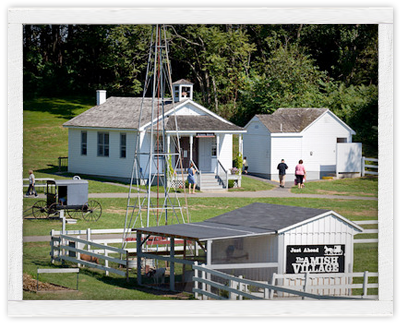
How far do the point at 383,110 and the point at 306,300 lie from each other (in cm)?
372

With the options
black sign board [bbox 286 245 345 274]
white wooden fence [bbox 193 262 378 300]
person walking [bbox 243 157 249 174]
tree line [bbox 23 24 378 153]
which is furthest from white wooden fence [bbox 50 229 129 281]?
person walking [bbox 243 157 249 174]

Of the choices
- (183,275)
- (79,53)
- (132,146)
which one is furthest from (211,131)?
(183,275)

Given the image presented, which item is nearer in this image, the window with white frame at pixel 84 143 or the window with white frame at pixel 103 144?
the window with white frame at pixel 103 144

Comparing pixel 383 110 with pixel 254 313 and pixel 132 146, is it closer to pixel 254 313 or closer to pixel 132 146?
pixel 254 313

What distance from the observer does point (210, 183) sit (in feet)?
120

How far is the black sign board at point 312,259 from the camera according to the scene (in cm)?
1688

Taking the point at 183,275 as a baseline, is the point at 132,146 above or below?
above

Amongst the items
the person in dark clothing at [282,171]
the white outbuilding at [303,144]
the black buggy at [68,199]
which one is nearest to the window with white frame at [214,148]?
the white outbuilding at [303,144]

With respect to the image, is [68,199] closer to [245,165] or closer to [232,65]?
[245,165]

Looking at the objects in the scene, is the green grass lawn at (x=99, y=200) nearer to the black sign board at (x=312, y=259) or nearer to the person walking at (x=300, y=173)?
the person walking at (x=300, y=173)

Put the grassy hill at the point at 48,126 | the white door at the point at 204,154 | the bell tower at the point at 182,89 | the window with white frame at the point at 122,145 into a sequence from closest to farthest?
1. the window with white frame at the point at 122,145
2. the bell tower at the point at 182,89
3. the white door at the point at 204,154
4. the grassy hill at the point at 48,126

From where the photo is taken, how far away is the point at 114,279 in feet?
62.2

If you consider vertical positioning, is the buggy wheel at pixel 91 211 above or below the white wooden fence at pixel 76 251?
above

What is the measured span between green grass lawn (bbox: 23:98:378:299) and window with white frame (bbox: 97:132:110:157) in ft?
6.13
